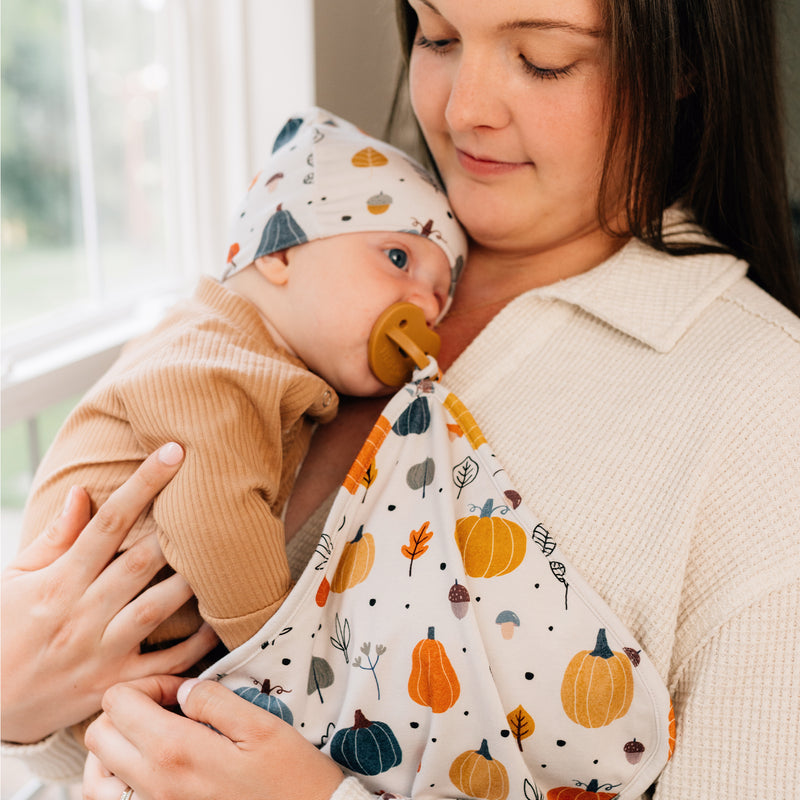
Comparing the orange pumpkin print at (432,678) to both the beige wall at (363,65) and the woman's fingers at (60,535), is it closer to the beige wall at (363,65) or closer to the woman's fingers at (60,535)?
the woman's fingers at (60,535)

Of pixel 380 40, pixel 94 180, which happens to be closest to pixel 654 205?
pixel 380 40

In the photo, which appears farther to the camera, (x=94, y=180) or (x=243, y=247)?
(x=94, y=180)

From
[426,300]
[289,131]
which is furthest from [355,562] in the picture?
[289,131]

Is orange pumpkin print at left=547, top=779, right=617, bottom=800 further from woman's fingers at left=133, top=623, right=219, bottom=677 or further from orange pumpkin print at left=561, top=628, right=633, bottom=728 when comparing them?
woman's fingers at left=133, top=623, right=219, bottom=677

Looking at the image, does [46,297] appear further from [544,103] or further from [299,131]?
[544,103]

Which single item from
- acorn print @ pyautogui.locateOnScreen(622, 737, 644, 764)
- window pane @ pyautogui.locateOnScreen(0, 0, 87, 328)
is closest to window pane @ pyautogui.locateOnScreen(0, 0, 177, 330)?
window pane @ pyautogui.locateOnScreen(0, 0, 87, 328)

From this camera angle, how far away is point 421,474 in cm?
99

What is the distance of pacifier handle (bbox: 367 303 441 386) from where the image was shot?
1.10 metres

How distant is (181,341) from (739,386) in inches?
28.1

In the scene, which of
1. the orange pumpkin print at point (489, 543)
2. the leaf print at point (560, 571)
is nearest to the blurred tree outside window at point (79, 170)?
the orange pumpkin print at point (489, 543)

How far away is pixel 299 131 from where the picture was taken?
1.28 metres

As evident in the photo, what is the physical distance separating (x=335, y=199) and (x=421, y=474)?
432 mm

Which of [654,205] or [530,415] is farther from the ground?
[654,205]

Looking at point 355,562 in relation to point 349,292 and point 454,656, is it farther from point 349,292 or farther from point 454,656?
point 349,292
